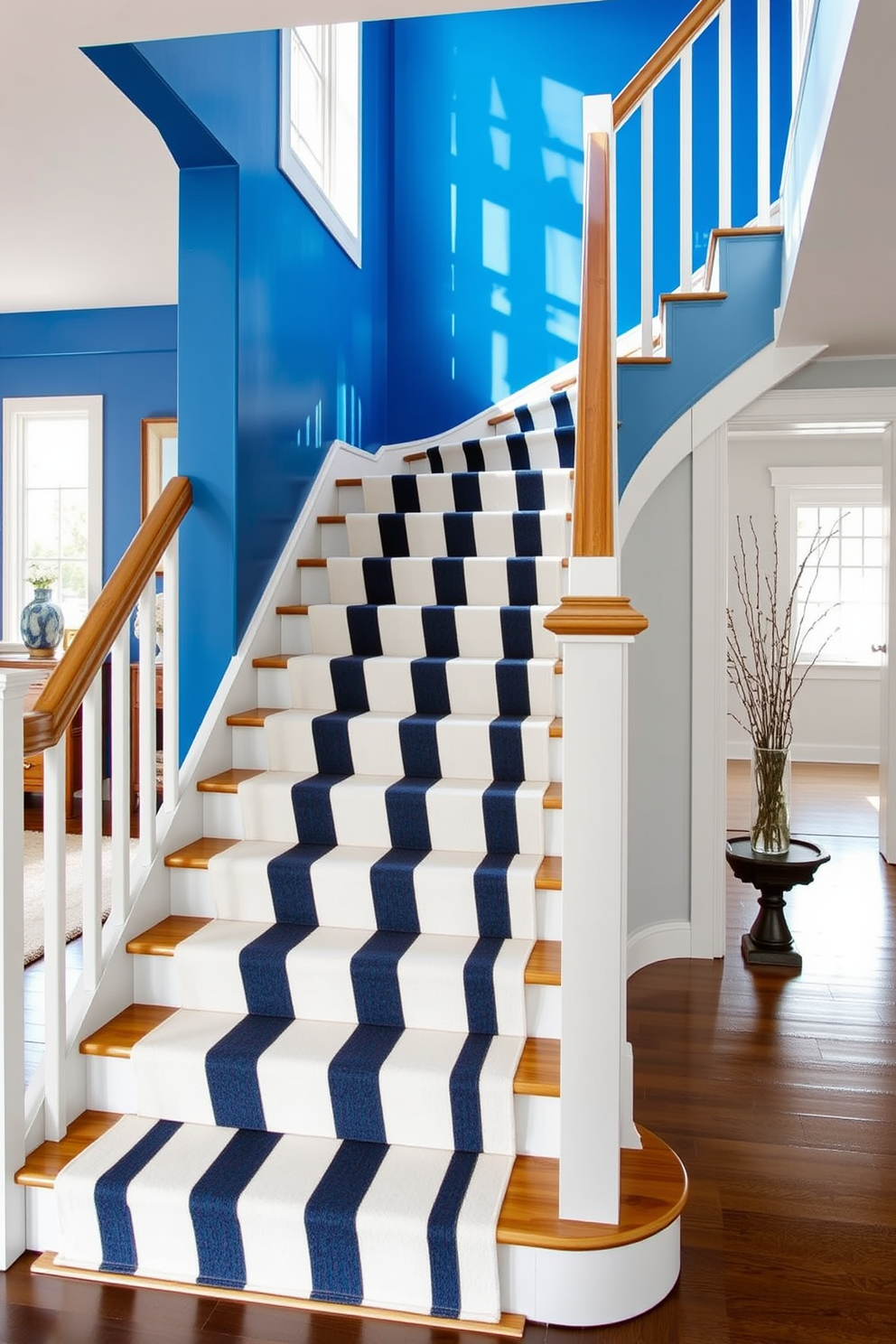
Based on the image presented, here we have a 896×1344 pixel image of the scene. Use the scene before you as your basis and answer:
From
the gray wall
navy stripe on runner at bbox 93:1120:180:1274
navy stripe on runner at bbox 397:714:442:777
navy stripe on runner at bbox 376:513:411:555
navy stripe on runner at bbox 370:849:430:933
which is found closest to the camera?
navy stripe on runner at bbox 93:1120:180:1274

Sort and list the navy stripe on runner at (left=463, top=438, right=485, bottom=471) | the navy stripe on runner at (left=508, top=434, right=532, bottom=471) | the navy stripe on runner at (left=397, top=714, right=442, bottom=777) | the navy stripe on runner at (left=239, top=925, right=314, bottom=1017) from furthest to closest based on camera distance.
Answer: the navy stripe on runner at (left=463, top=438, right=485, bottom=471)
the navy stripe on runner at (left=508, top=434, right=532, bottom=471)
the navy stripe on runner at (left=397, top=714, right=442, bottom=777)
the navy stripe on runner at (left=239, top=925, right=314, bottom=1017)

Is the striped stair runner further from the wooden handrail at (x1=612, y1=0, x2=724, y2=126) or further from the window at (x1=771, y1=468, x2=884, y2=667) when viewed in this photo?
the window at (x1=771, y1=468, x2=884, y2=667)

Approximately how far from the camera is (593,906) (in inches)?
65.5

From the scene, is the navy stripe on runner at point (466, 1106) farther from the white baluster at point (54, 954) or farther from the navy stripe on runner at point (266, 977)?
the white baluster at point (54, 954)

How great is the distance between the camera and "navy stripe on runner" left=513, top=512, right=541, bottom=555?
3164 mm

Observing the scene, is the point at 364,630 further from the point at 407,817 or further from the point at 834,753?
the point at 834,753

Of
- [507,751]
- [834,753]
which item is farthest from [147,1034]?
[834,753]

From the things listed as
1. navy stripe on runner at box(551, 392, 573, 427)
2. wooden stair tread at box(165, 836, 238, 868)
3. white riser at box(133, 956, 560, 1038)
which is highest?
navy stripe on runner at box(551, 392, 573, 427)

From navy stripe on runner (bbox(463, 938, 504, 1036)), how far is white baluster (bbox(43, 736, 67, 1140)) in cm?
76

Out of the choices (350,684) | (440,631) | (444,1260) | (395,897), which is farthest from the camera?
(440,631)

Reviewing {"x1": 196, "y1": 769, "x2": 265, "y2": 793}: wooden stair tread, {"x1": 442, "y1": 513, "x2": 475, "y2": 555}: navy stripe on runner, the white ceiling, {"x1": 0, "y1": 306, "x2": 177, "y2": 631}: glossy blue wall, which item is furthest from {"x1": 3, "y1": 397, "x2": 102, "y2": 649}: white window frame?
{"x1": 196, "y1": 769, "x2": 265, "y2": 793}: wooden stair tread

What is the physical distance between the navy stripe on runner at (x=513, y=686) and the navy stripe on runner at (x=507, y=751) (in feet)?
0.59

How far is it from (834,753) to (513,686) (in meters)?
5.87

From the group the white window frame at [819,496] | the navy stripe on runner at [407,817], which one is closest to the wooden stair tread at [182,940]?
the navy stripe on runner at [407,817]
